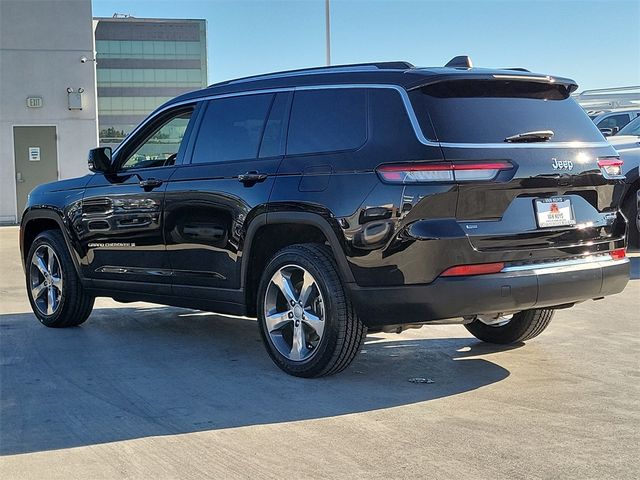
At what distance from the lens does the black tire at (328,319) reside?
16.9 feet

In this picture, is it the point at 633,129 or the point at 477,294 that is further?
the point at 633,129

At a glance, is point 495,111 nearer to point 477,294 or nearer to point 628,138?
point 477,294

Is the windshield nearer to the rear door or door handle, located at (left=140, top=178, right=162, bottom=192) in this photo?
Answer: the rear door

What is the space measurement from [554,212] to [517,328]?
1498mm

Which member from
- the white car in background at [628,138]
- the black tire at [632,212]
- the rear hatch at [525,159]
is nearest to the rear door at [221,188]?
the rear hatch at [525,159]

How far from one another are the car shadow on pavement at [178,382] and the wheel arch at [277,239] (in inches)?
24.3

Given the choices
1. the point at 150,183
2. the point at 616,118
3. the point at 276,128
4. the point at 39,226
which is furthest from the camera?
the point at 616,118

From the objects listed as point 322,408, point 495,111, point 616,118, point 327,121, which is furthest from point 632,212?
point 322,408

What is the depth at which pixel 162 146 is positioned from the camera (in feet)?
24.2

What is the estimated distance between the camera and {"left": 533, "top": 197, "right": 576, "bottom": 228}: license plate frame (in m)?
5.00

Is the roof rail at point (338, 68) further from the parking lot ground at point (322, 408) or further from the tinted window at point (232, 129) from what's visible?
the parking lot ground at point (322, 408)

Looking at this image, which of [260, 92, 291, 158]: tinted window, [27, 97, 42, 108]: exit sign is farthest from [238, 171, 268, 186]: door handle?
[27, 97, 42, 108]: exit sign

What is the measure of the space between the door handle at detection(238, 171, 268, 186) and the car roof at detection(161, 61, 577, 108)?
659mm

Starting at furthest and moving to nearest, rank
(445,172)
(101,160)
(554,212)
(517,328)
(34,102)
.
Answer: (34,102) < (101,160) < (517,328) < (554,212) < (445,172)
